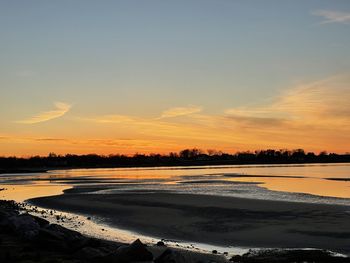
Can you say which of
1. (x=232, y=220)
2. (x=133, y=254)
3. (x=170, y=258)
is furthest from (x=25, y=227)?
(x=232, y=220)

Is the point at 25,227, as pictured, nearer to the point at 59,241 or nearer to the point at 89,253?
the point at 59,241

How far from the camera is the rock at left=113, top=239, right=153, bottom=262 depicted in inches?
448

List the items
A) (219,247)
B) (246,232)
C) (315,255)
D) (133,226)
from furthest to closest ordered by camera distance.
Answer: (133,226) → (246,232) → (219,247) → (315,255)

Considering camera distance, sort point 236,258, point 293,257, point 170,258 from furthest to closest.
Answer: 1. point 236,258
2. point 293,257
3. point 170,258

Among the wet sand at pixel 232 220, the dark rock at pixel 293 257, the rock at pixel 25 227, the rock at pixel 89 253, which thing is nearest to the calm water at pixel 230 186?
the wet sand at pixel 232 220

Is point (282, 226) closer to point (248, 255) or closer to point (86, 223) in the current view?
point (248, 255)

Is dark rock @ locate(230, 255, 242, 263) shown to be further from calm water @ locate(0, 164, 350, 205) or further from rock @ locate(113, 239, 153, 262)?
calm water @ locate(0, 164, 350, 205)

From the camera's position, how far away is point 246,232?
1808cm

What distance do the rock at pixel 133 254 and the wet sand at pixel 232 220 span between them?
5.07 meters

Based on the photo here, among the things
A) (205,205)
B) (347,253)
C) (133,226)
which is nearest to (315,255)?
(347,253)

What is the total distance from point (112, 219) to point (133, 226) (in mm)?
2879

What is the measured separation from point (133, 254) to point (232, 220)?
426 inches

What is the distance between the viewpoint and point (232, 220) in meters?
21.6

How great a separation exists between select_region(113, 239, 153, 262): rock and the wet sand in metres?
5.07
